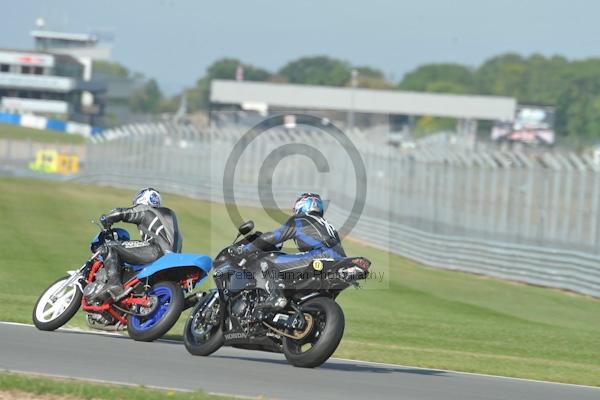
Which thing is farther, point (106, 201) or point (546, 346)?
point (106, 201)

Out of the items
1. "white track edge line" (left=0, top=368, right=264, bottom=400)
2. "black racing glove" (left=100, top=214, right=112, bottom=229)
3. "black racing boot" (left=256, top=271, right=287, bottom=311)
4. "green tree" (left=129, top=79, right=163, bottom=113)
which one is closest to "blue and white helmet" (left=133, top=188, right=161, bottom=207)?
"black racing glove" (left=100, top=214, right=112, bottom=229)

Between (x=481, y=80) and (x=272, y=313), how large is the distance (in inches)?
6725

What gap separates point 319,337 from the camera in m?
11.2

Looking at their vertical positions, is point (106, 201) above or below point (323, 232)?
below

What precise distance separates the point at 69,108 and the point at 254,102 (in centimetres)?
4419

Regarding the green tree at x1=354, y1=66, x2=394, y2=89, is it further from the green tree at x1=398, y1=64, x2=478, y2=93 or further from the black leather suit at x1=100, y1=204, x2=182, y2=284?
the black leather suit at x1=100, y1=204, x2=182, y2=284

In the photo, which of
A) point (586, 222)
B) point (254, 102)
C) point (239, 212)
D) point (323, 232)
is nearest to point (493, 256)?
point (586, 222)

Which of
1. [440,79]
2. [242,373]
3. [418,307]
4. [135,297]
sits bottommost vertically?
[418,307]

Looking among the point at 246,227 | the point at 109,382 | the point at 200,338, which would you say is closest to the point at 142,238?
the point at 200,338

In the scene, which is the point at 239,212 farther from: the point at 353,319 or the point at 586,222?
the point at 353,319

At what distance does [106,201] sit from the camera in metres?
42.3

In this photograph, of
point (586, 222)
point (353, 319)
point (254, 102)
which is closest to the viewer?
point (353, 319)

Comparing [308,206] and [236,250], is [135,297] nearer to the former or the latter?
[236,250]

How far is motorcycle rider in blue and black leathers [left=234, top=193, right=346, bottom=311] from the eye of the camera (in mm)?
11727
